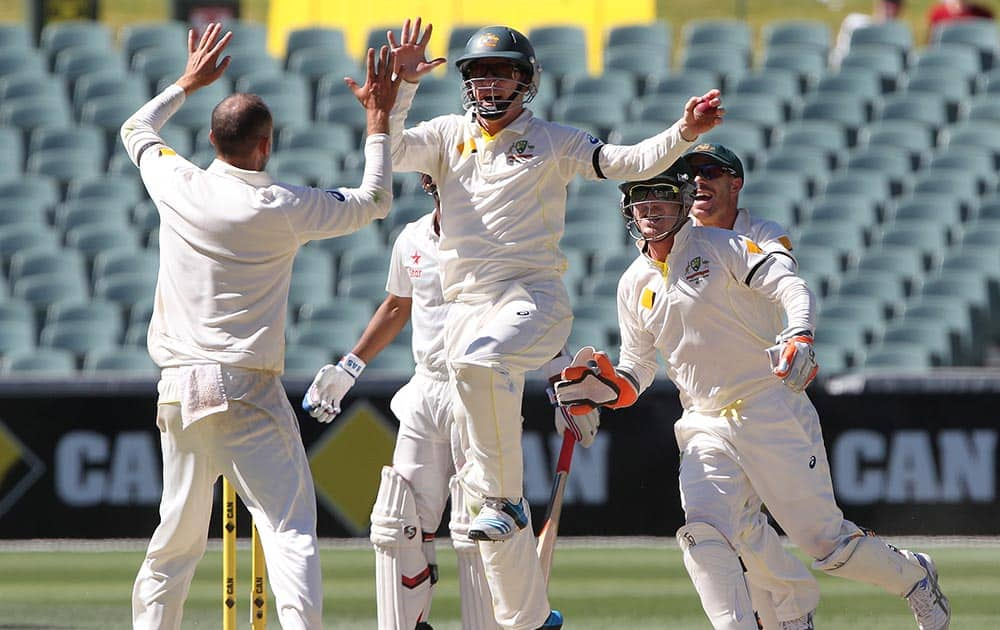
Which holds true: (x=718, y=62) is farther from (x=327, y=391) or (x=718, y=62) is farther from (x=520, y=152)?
(x=520, y=152)

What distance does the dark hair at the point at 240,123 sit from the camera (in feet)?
18.2

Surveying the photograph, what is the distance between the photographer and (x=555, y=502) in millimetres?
6508

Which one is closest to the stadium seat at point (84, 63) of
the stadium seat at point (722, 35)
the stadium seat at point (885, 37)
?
the stadium seat at point (722, 35)

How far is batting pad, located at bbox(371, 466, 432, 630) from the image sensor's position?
643 centimetres

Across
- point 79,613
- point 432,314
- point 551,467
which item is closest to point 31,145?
point 551,467

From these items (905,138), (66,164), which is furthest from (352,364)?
(905,138)

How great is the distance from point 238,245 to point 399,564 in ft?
5.36

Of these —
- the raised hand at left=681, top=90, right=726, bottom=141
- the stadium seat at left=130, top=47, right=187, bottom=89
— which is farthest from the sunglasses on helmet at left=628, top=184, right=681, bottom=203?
the stadium seat at left=130, top=47, right=187, bottom=89

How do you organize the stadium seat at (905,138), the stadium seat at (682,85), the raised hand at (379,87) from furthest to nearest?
the stadium seat at (682,85) < the stadium seat at (905,138) < the raised hand at (379,87)

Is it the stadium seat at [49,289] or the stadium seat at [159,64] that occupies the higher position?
the stadium seat at [159,64]

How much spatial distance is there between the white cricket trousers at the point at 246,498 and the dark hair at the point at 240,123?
32.1 inches

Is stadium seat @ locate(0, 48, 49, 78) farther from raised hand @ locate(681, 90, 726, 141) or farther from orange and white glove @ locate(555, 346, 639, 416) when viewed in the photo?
raised hand @ locate(681, 90, 726, 141)

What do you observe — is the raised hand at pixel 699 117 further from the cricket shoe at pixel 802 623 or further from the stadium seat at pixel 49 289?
the stadium seat at pixel 49 289

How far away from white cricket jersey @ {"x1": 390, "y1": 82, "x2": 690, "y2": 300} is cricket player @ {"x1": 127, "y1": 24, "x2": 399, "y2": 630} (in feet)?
1.52
